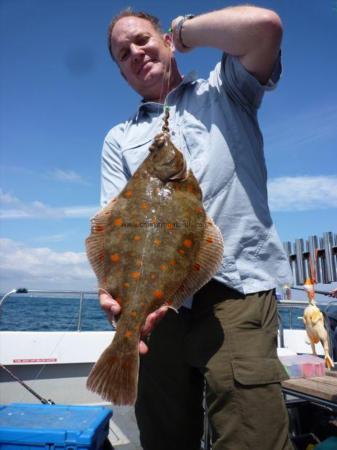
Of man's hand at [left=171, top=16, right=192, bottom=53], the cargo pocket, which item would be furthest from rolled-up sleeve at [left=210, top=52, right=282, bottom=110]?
the cargo pocket

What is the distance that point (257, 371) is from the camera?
6.52 ft

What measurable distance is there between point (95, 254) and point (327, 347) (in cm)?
333

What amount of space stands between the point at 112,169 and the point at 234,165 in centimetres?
96

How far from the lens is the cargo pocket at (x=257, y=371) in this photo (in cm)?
197

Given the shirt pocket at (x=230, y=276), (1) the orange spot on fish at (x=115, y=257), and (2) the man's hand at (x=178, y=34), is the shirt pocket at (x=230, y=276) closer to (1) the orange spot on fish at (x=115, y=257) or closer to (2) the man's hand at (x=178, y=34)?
(1) the orange spot on fish at (x=115, y=257)

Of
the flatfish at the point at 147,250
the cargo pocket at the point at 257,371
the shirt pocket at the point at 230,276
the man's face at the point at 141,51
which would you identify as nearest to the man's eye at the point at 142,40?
the man's face at the point at 141,51

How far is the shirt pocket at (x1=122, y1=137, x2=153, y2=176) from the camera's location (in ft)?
8.77

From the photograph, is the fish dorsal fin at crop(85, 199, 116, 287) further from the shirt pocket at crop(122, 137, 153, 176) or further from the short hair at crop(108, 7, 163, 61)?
the short hair at crop(108, 7, 163, 61)

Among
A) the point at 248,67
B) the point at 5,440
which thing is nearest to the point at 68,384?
the point at 5,440

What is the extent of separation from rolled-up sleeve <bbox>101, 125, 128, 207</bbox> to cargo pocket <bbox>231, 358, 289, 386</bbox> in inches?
55.9

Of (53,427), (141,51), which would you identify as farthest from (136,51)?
(53,427)

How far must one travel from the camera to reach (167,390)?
2412 millimetres

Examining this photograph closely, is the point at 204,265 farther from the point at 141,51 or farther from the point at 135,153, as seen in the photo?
the point at 141,51

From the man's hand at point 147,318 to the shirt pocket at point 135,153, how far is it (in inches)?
39.9
